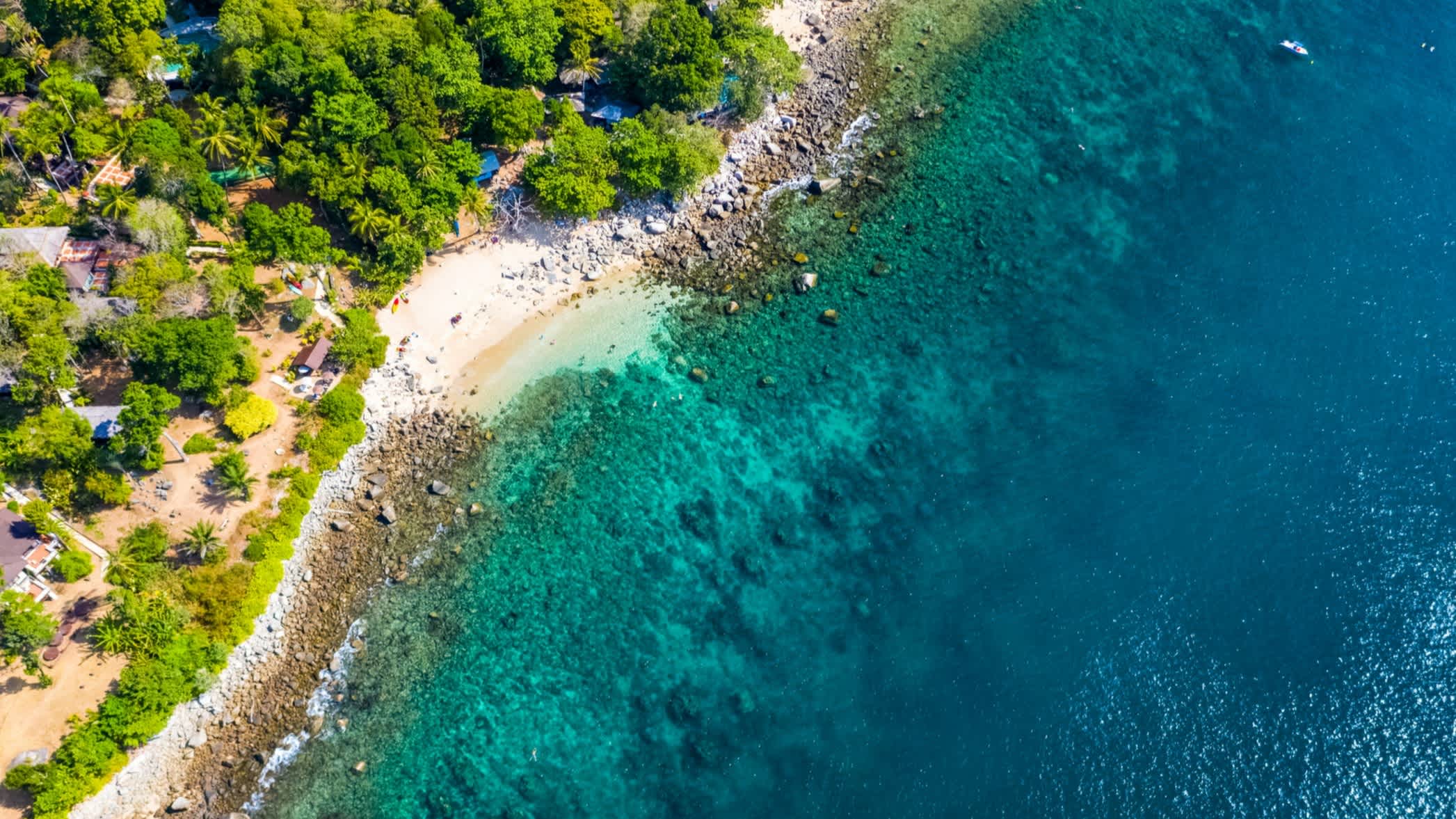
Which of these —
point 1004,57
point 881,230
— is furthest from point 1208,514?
point 1004,57

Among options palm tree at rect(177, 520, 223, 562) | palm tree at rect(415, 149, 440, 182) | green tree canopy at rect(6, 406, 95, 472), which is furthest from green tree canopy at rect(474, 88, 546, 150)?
palm tree at rect(177, 520, 223, 562)

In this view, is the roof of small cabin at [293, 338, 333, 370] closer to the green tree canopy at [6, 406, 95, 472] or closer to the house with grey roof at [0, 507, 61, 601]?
the green tree canopy at [6, 406, 95, 472]

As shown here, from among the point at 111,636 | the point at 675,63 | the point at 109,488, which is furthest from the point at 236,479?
the point at 675,63

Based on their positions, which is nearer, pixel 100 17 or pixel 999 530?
pixel 999 530

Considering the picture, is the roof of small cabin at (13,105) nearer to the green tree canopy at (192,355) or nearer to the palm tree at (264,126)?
the palm tree at (264,126)

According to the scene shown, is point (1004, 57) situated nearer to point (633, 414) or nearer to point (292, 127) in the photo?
point (633, 414)

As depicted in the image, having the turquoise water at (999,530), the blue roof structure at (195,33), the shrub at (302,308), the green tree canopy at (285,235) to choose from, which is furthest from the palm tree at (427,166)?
the blue roof structure at (195,33)

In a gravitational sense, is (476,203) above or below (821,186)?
above

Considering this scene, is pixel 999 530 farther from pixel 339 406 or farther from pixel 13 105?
pixel 13 105
